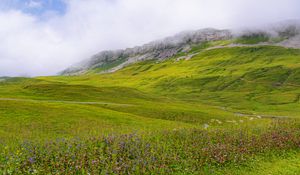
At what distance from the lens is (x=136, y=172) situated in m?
14.7

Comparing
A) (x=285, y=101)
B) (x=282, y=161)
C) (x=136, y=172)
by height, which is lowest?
(x=285, y=101)

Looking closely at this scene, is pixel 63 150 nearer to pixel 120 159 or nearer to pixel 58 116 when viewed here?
pixel 120 159

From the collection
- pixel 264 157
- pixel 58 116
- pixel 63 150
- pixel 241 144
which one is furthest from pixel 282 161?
pixel 58 116

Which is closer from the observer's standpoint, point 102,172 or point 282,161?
point 102,172

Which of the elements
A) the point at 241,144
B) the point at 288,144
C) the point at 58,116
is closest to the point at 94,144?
the point at 241,144

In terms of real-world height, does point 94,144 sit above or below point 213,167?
above

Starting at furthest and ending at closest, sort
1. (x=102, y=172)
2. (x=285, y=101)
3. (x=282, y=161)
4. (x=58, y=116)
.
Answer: (x=285, y=101), (x=58, y=116), (x=282, y=161), (x=102, y=172)

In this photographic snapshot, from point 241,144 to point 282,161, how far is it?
106 inches


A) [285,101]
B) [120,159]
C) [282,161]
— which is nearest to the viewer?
[120,159]

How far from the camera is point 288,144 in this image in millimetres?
21406

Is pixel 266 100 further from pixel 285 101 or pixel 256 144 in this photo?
pixel 256 144

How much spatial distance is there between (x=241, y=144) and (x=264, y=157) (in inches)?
65.7

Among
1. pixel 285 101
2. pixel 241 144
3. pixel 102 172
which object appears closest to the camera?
pixel 102 172

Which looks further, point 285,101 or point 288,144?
point 285,101
